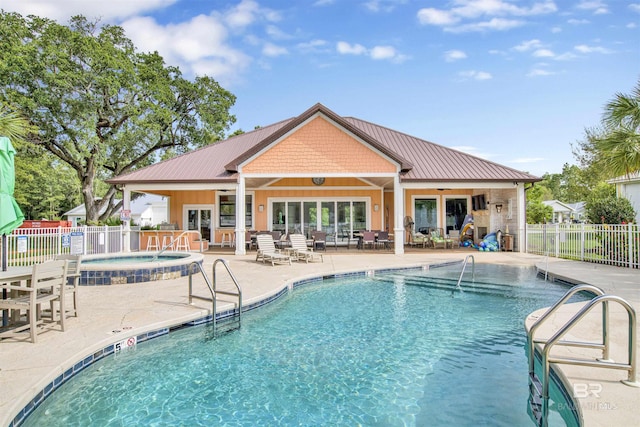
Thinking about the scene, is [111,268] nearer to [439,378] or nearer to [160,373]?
[160,373]

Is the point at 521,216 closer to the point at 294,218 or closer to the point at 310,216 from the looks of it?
the point at 310,216

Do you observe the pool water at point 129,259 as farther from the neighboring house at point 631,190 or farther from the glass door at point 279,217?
the neighboring house at point 631,190

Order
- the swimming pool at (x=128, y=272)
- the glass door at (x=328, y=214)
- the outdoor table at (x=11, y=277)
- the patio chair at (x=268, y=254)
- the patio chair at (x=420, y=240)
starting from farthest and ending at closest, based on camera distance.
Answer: the glass door at (x=328, y=214) → the patio chair at (x=420, y=240) → the patio chair at (x=268, y=254) → the swimming pool at (x=128, y=272) → the outdoor table at (x=11, y=277)

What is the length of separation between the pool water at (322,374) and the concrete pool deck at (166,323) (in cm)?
29

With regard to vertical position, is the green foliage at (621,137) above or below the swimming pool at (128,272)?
above

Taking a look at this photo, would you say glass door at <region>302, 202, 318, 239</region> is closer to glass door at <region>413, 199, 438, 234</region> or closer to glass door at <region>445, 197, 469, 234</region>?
glass door at <region>413, 199, 438, 234</region>

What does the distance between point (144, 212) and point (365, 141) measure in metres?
33.2

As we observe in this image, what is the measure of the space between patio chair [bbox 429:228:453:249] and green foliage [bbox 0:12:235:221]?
60.2ft

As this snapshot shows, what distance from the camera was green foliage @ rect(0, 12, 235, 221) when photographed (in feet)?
67.8

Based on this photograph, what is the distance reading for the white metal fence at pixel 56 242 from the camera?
41.7 ft

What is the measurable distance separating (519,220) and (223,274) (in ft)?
42.6

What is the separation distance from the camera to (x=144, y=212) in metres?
40.7

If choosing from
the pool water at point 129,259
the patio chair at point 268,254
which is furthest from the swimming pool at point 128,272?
the patio chair at point 268,254

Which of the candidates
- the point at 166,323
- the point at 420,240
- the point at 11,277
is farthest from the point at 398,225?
the point at 11,277
